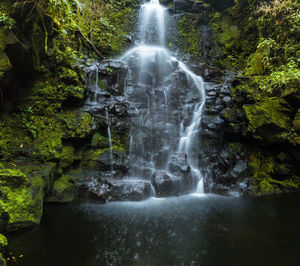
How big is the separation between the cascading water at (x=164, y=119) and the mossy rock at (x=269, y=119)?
221 centimetres

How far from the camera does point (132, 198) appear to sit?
264 inches

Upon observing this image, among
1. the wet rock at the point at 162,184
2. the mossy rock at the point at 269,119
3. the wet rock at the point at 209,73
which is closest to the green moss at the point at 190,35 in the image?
the wet rock at the point at 209,73

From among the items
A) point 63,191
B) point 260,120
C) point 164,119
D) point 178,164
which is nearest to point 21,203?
point 63,191

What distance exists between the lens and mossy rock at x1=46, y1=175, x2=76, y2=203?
604 centimetres

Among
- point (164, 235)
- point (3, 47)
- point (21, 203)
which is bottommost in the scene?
point (164, 235)

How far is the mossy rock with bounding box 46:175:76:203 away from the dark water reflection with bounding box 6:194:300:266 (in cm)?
28

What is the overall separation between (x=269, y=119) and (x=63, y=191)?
24.5 feet

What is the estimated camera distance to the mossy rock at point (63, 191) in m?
6.04

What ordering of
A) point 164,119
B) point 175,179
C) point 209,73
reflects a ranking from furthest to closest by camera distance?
point 209,73
point 164,119
point 175,179

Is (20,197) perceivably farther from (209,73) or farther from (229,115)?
(209,73)

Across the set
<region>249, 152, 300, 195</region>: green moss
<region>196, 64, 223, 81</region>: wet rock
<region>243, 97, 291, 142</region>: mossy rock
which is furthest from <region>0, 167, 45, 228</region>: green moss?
<region>196, 64, 223, 81</region>: wet rock

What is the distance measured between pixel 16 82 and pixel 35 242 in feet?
15.2

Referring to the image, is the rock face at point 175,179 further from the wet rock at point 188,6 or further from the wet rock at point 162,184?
the wet rock at point 188,6

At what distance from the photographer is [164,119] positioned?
961 centimetres
